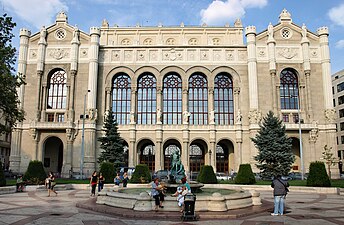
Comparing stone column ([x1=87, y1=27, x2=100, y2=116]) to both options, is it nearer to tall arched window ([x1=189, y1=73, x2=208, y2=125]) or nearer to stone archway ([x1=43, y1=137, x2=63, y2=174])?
stone archway ([x1=43, y1=137, x2=63, y2=174])

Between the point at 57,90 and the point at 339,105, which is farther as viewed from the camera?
the point at 339,105

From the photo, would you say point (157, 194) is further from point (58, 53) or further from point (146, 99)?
point (58, 53)

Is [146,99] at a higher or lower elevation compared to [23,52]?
lower

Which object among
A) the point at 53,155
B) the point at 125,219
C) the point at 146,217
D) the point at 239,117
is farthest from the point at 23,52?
the point at 146,217

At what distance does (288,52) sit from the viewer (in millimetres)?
47938

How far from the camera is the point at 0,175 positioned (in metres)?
24.1

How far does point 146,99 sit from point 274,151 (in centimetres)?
2139

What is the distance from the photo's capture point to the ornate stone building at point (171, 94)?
148 ft

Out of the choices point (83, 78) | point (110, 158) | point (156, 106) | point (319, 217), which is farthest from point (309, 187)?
point (83, 78)

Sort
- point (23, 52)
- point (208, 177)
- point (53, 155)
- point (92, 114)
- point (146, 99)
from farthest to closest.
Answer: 1. point (53, 155)
2. point (146, 99)
3. point (23, 52)
4. point (92, 114)
5. point (208, 177)

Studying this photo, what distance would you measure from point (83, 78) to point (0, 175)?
25.2 meters

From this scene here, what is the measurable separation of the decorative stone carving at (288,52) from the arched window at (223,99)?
874cm

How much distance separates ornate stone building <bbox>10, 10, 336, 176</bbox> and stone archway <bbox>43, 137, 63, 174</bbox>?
160mm

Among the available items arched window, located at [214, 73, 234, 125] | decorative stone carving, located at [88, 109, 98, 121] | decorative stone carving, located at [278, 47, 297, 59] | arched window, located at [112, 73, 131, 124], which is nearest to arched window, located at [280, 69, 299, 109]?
decorative stone carving, located at [278, 47, 297, 59]
